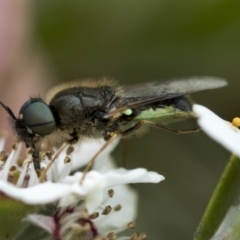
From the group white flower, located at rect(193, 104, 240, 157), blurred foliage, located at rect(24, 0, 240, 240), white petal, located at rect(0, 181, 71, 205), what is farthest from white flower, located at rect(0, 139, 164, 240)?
blurred foliage, located at rect(24, 0, 240, 240)

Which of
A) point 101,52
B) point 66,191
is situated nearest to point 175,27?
point 101,52

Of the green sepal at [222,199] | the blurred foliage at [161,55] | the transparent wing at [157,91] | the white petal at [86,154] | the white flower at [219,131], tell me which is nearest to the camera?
the white flower at [219,131]

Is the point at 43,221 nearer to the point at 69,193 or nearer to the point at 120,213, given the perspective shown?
the point at 69,193

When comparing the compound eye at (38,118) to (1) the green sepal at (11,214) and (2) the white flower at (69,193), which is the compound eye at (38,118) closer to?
(2) the white flower at (69,193)

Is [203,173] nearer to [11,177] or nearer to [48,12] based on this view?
[48,12]

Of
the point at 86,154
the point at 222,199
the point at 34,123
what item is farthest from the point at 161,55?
the point at 222,199

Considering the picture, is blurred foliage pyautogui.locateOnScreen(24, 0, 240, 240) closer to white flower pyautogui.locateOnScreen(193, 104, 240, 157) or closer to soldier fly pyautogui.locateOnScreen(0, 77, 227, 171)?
soldier fly pyautogui.locateOnScreen(0, 77, 227, 171)

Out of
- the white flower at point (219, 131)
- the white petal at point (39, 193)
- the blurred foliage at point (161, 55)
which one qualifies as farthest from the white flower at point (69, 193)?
the blurred foliage at point (161, 55)
